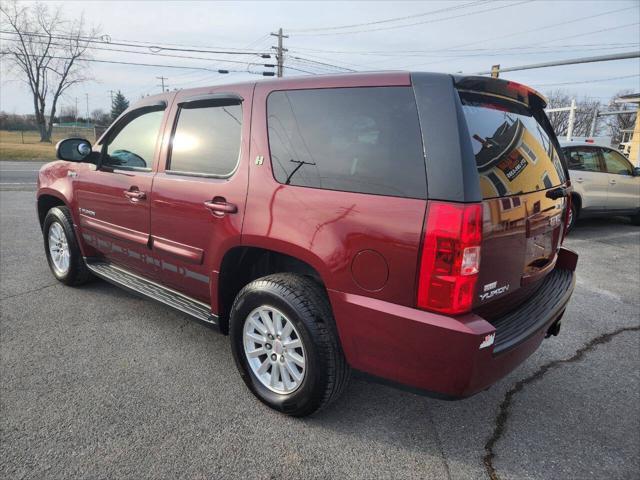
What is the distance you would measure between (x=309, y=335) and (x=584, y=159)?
26.3ft

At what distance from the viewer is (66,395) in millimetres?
2676

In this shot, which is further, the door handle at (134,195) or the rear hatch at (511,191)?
the door handle at (134,195)

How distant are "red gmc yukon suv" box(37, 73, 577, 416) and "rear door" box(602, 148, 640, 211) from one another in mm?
6543

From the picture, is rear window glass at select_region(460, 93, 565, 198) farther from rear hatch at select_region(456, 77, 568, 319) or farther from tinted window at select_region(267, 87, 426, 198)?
tinted window at select_region(267, 87, 426, 198)

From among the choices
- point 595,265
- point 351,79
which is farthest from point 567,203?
point 595,265

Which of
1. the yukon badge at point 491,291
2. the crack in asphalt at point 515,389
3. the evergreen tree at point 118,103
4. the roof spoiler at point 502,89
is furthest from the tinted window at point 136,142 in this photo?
the evergreen tree at point 118,103

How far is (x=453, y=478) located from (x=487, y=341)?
0.73m

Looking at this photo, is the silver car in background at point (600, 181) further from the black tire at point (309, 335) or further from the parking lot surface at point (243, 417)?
the black tire at point (309, 335)

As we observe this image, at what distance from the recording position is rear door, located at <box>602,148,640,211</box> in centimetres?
842

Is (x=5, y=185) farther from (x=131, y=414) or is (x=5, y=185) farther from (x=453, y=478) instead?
(x=453, y=478)

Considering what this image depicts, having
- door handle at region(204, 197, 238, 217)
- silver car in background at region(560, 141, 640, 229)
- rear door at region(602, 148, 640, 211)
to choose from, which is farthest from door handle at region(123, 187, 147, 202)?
rear door at region(602, 148, 640, 211)

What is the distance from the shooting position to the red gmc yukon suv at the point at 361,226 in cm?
196

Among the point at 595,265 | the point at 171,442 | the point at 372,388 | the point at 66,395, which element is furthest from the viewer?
the point at 595,265

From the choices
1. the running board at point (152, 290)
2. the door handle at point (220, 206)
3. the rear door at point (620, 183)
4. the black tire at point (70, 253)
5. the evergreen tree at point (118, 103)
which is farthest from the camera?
the evergreen tree at point (118, 103)
